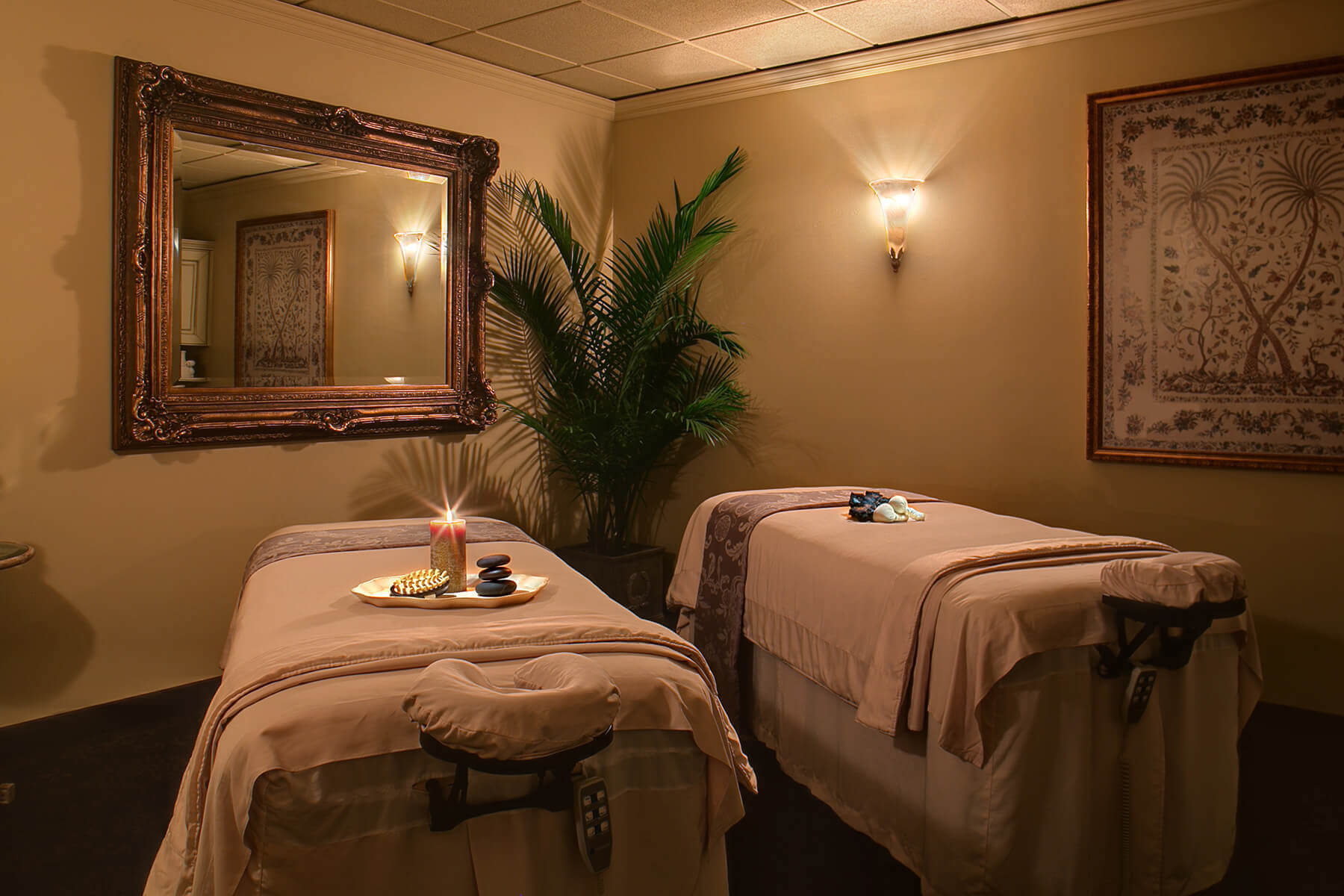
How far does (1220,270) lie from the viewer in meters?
3.20

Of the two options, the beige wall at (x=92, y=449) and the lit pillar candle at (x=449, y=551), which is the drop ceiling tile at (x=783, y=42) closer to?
the beige wall at (x=92, y=449)

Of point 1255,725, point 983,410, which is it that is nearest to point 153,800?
point 983,410

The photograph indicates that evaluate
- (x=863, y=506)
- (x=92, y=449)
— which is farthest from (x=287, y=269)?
(x=863, y=506)

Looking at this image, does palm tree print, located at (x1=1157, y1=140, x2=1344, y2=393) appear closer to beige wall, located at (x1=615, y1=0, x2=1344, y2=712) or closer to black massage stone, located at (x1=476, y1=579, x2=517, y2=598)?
beige wall, located at (x1=615, y1=0, x2=1344, y2=712)

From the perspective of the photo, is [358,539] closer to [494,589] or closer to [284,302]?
[494,589]

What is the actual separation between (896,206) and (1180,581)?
2.31 metres

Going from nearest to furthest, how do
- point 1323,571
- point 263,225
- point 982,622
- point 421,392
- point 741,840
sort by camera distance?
point 982,622 → point 741,840 → point 1323,571 → point 263,225 → point 421,392

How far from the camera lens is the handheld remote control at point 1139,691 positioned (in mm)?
1938

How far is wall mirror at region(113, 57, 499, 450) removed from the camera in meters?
3.14

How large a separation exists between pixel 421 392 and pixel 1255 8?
131 inches

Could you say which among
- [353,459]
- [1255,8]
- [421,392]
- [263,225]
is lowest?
[353,459]

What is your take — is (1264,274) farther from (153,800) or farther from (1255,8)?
(153,800)

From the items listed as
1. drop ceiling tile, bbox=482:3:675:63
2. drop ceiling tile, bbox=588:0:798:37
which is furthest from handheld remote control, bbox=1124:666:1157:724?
drop ceiling tile, bbox=482:3:675:63

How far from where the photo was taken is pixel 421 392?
13.0 feet
